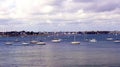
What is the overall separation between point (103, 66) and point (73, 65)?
8501 millimetres

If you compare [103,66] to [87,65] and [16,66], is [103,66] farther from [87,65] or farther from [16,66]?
[16,66]

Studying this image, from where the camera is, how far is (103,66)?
7975cm

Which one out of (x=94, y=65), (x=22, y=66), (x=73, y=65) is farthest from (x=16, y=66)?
(x=94, y=65)

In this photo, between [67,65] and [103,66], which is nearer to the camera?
[103,66]

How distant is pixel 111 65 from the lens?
268 feet

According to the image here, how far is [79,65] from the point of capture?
3324 inches

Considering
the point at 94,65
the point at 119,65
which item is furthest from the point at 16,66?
the point at 119,65

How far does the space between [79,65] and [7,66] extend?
18166 millimetres

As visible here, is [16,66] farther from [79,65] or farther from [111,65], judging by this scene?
[111,65]

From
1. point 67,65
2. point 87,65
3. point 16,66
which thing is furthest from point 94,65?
point 16,66

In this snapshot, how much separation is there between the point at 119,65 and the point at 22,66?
23954 mm

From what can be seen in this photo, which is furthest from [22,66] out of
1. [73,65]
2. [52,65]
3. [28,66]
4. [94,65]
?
[94,65]

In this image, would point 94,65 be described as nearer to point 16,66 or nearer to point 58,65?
point 58,65

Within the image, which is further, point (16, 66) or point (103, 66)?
point (16, 66)
